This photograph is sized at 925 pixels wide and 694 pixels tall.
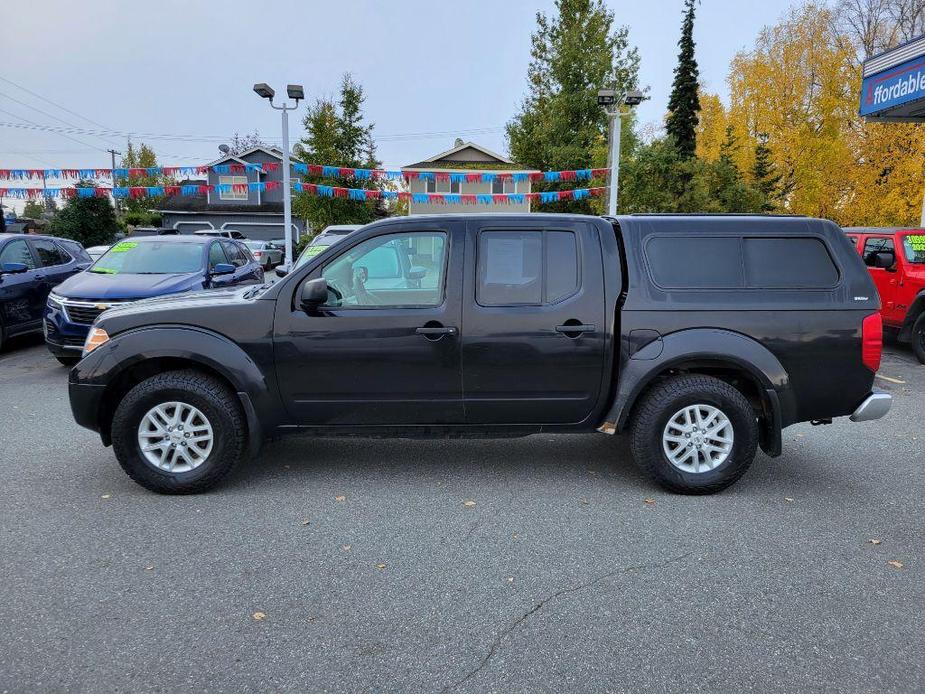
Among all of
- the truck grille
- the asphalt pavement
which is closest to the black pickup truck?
the asphalt pavement

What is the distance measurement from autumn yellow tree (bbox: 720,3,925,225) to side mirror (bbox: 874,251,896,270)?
53.3ft

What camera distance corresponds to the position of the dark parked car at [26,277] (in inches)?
365

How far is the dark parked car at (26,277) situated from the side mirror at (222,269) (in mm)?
2759

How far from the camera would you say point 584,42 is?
4297cm

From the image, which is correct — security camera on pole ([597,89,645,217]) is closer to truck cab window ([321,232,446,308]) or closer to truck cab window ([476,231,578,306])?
truck cab window ([476,231,578,306])

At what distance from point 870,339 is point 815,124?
26.2 metres

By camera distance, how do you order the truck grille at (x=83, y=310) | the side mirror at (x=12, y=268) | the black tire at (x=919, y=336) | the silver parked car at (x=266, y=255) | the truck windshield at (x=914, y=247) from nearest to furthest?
the truck grille at (x=83, y=310) < the side mirror at (x=12, y=268) < the black tire at (x=919, y=336) < the truck windshield at (x=914, y=247) < the silver parked car at (x=266, y=255)

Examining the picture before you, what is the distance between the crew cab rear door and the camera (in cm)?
429

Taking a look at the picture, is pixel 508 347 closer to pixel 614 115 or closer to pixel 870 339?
pixel 870 339

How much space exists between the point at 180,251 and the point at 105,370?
568cm

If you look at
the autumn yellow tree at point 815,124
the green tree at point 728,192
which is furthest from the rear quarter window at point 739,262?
the autumn yellow tree at point 815,124

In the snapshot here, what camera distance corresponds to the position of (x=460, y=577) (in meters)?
3.29

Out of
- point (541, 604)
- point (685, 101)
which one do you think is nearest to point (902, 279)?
point (541, 604)

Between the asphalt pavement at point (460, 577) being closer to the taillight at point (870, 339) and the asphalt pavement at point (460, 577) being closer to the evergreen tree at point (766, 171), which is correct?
the taillight at point (870, 339)
